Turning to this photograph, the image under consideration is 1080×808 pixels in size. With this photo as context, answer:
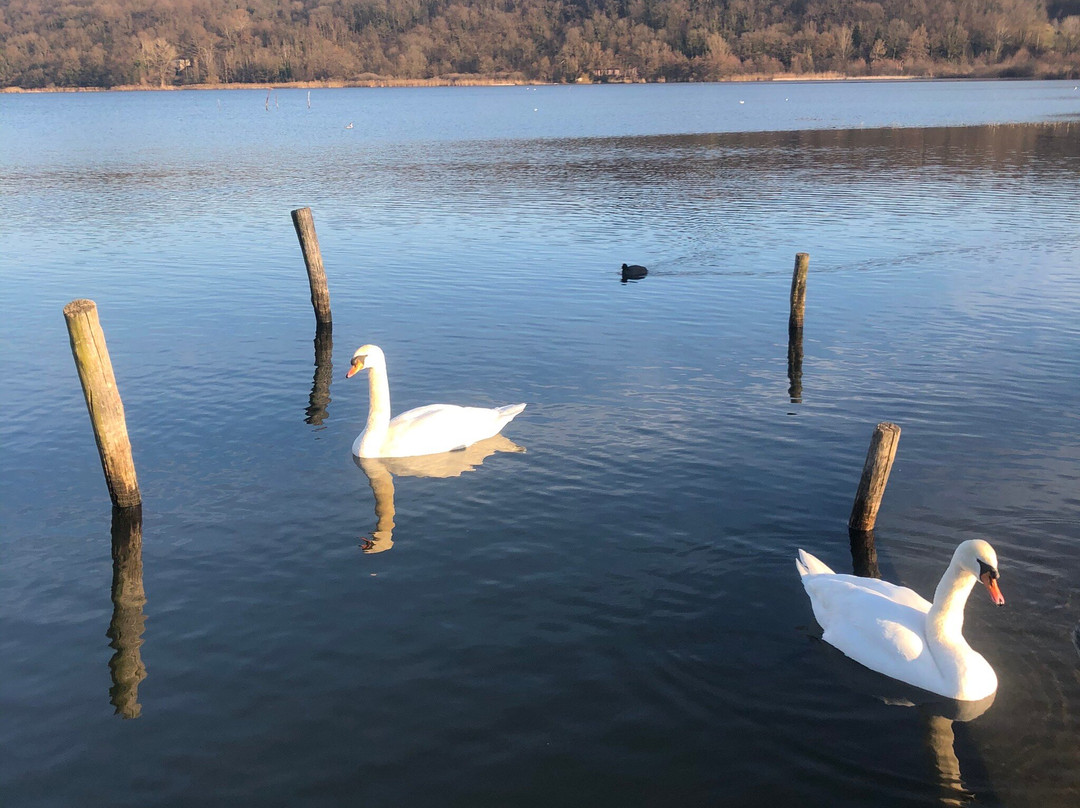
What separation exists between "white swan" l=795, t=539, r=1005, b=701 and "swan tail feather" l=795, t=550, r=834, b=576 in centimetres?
43

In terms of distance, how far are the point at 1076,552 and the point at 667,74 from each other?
193 meters

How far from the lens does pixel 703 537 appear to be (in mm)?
10664

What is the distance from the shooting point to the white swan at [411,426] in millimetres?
13164

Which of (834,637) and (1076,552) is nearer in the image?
(834,637)

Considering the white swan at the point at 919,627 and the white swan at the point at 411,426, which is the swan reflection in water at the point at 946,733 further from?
the white swan at the point at 411,426

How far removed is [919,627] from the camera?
8219 mm

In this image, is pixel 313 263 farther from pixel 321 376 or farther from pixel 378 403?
pixel 378 403

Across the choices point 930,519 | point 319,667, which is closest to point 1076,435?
point 930,519

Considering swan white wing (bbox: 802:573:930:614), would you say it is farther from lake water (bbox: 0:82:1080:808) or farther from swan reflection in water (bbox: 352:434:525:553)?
swan reflection in water (bbox: 352:434:525:553)

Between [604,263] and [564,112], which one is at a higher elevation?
[564,112]

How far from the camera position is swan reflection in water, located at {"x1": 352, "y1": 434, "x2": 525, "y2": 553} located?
478 inches

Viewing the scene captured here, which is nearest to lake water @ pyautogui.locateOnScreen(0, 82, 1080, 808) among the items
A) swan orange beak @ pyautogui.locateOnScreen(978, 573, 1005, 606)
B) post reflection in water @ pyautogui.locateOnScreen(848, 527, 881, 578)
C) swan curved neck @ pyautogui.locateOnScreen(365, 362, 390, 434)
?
post reflection in water @ pyautogui.locateOnScreen(848, 527, 881, 578)

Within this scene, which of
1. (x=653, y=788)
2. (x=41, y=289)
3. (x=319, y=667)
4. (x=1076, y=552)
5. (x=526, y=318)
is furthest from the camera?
(x=41, y=289)

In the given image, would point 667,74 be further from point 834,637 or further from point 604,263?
point 834,637
